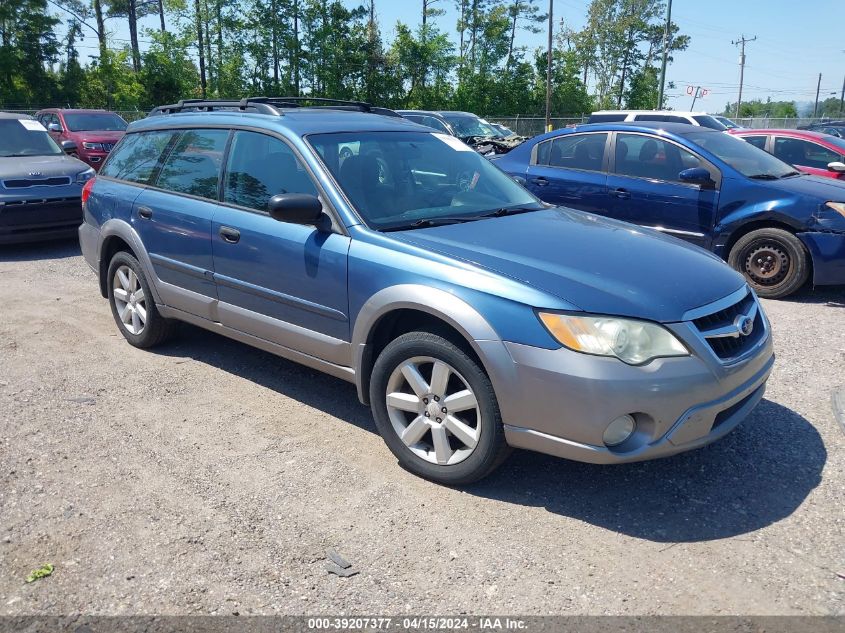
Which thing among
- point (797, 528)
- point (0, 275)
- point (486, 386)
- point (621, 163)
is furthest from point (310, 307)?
point (0, 275)

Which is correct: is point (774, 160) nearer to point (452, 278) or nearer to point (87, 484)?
point (452, 278)

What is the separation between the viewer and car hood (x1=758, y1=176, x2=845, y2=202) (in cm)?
699

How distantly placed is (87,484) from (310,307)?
1.43 m

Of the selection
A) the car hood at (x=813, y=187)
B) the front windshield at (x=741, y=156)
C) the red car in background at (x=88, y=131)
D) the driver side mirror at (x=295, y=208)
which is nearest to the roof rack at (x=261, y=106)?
the driver side mirror at (x=295, y=208)

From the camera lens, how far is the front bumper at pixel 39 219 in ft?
29.7

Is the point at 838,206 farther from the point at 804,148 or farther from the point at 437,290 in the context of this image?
the point at 437,290

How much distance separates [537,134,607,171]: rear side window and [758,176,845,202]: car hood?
1.73 meters

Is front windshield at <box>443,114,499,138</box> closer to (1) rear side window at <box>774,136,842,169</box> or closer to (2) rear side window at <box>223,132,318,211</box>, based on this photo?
(1) rear side window at <box>774,136,842,169</box>

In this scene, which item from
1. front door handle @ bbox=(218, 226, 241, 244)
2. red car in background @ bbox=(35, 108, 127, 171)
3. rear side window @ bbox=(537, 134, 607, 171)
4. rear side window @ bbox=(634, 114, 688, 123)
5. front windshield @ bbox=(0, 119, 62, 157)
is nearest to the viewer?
front door handle @ bbox=(218, 226, 241, 244)

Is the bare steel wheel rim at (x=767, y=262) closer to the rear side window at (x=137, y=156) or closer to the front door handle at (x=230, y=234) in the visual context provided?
the front door handle at (x=230, y=234)

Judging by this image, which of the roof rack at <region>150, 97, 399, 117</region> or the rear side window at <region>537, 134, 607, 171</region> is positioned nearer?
the roof rack at <region>150, 97, 399, 117</region>

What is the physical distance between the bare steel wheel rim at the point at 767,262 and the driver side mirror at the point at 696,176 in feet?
2.57

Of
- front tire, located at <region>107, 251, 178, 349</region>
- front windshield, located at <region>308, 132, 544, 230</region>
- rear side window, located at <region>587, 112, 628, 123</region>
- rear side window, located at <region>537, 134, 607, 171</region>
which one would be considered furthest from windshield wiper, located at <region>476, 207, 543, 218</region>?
rear side window, located at <region>587, 112, 628, 123</region>

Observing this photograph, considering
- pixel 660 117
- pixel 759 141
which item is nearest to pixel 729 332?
pixel 759 141
